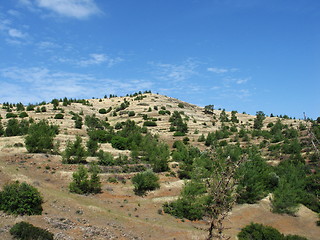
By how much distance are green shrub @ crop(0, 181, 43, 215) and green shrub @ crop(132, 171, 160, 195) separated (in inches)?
530

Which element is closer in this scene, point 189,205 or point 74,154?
point 189,205

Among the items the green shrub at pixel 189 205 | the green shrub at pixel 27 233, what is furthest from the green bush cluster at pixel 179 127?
the green shrub at pixel 27 233

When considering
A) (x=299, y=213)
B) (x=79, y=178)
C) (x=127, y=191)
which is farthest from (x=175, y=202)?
(x=299, y=213)

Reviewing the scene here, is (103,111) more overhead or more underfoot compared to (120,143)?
more overhead

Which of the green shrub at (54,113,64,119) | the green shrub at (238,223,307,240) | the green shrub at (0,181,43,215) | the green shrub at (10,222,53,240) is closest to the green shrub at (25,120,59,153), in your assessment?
the green shrub at (0,181,43,215)

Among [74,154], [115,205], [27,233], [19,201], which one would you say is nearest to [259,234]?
[115,205]

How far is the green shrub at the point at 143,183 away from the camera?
121 feet

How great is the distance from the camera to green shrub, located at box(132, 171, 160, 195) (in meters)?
36.9

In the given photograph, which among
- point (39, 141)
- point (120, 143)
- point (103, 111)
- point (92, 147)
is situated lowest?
point (92, 147)

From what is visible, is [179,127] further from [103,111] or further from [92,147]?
[92,147]

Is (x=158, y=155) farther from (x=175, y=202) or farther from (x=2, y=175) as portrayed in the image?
(x=2, y=175)

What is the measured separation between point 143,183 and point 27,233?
716 inches

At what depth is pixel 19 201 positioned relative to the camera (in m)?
25.1

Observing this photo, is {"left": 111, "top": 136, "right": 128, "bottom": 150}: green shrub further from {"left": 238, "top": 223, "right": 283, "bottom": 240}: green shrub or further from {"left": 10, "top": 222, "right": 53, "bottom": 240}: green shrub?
{"left": 10, "top": 222, "right": 53, "bottom": 240}: green shrub
